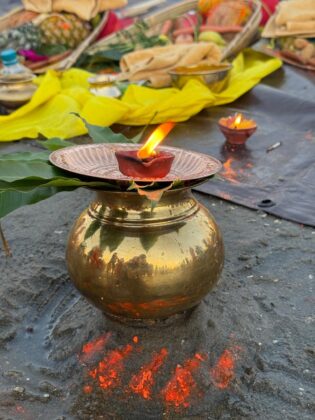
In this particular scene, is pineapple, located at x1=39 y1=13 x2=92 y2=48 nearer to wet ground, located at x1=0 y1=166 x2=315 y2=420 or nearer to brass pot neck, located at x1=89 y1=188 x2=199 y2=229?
wet ground, located at x1=0 y1=166 x2=315 y2=420

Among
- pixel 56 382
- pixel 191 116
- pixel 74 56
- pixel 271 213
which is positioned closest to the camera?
pixel 56 382

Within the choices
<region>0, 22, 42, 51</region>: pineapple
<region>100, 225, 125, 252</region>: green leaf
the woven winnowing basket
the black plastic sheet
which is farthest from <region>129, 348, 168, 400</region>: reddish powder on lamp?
<region>0, 22, 42, 51</region>: pineapple

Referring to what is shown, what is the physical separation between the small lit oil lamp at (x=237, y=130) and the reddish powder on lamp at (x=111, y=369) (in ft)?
6.71

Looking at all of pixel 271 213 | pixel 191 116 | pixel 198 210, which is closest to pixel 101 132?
pixel 198 210

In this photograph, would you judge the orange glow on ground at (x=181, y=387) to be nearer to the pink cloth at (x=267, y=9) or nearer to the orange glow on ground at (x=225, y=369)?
the orange glow on ground at (x=225, y=369)

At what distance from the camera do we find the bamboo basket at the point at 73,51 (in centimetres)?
478

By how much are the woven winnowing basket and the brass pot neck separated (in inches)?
140

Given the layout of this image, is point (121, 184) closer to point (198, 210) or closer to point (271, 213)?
point (198, 210)

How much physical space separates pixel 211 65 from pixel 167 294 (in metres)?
3.18

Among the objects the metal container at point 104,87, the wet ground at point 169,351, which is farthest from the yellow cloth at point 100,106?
the wet ground at point 169,351

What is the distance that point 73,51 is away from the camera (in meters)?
5.05

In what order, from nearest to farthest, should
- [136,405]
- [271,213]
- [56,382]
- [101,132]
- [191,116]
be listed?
[136,405] → [56,382] → [101,132] → [271,213] → [191,116]

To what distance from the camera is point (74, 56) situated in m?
4.89

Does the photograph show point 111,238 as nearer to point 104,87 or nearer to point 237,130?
point 237,130
